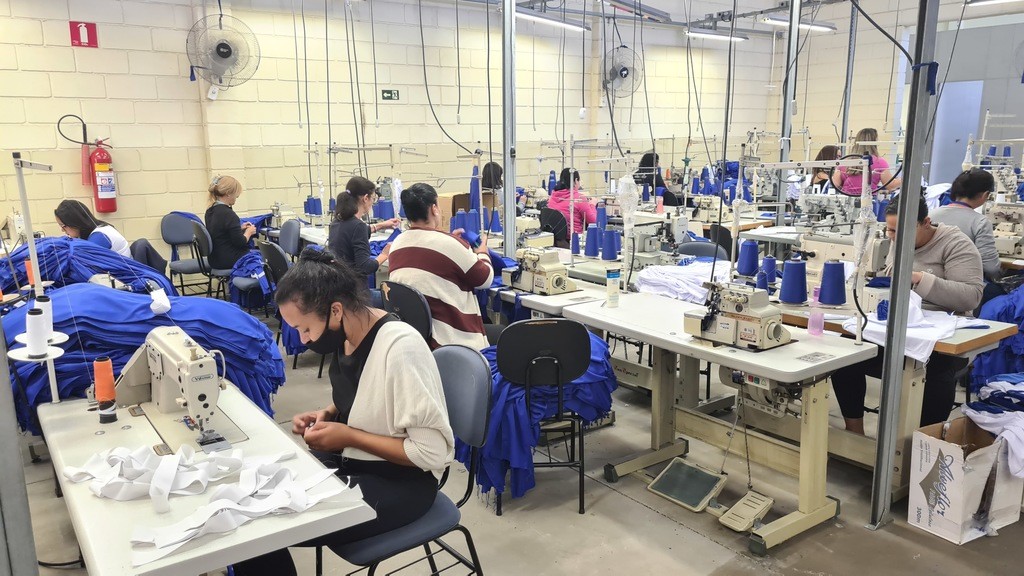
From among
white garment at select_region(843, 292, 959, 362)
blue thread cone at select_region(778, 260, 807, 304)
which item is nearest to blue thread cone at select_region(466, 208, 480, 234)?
blue thread cone at select_region(778, 260, 807, 304)

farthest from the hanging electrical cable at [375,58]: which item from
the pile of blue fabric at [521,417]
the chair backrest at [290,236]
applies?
the pile of blue fabric at [521,417]

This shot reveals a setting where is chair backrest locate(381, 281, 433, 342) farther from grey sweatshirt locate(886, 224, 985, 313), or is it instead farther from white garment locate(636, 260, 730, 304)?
grey sweatshirt locate(886, 224, 985, 313)

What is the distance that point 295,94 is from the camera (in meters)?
6.84

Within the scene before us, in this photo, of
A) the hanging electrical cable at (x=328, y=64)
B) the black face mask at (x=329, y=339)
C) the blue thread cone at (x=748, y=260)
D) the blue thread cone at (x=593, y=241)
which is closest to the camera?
the black face mask at (x=329, y=339)

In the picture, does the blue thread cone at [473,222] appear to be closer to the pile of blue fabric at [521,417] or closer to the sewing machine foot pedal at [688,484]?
the pile of blue fabric at [521,417]

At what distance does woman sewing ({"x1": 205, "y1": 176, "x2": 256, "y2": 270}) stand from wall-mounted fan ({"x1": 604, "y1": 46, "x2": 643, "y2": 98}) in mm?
4289

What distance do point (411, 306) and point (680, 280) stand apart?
1.33 metres

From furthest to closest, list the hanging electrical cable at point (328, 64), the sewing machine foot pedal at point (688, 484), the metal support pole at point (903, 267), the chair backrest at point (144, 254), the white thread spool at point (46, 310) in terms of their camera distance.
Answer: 1. the hanging electrical cable at point (328, 64)
2. the chair backrest at point (144, 254)
3. the sewing machine foot pedal at point (688, 484)
4. the metal support pole at point (903, 267)
5. the white thread spool at point (46, 310)

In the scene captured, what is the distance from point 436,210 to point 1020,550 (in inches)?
102

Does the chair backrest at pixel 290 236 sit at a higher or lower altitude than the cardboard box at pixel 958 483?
higher

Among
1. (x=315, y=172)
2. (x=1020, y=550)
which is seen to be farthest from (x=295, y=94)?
(x=1020, y=550)

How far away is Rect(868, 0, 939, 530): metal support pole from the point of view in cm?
242

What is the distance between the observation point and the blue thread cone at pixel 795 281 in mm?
3021

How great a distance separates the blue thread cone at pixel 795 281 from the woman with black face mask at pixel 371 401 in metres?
1.87
